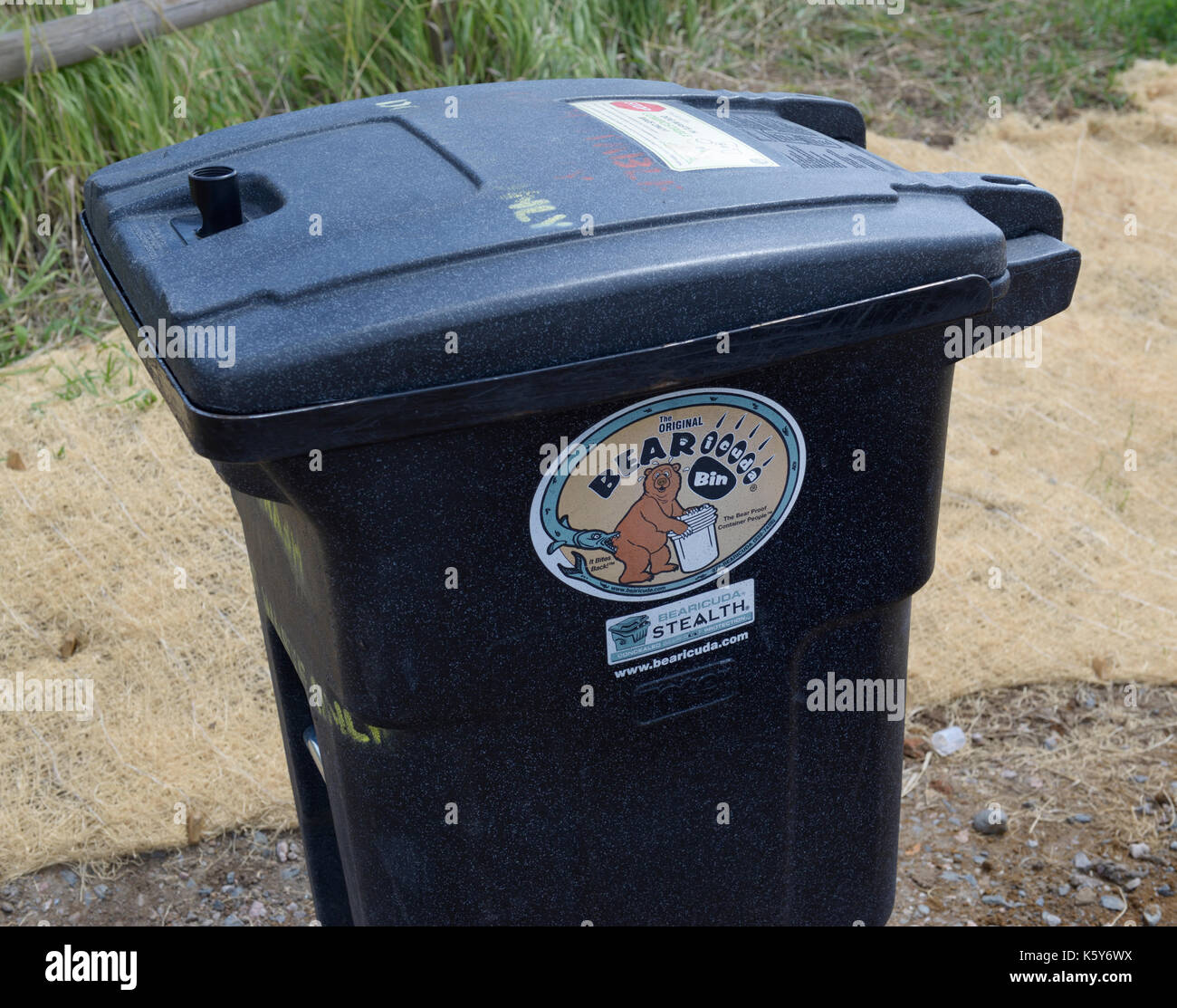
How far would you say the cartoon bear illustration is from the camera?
1.37 meters

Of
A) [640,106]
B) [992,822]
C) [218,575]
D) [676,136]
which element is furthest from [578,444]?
[218,575]

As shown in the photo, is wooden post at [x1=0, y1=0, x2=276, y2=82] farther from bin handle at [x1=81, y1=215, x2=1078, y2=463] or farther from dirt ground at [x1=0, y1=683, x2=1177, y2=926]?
bin handle at [x1=81, y1=215, x2=1078, y2=463]

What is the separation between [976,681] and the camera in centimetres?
271

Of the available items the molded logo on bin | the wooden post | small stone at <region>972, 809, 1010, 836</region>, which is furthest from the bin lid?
the wooden post

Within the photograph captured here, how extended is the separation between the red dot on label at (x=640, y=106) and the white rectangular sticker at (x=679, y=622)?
25.7 inches

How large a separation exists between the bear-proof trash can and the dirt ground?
670mm

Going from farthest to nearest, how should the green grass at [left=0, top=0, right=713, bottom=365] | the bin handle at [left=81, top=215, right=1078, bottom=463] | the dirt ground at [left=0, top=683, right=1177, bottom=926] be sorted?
the green grass at [left=0, top=0, right=713, bottom=365], the dirt ground at [left=0, top=683, right=1177, bottom=926], the bin handle at [left=81, top=215, right=1078, bottom=463]

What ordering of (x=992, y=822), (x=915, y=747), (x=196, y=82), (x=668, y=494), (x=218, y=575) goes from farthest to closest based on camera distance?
1. (x=196, y=82)
2. (x=218, y=575)
3. (x=915, y=747)
4. (x=992, y=822)
5. (x=668, y=494)

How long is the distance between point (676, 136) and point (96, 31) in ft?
10.0

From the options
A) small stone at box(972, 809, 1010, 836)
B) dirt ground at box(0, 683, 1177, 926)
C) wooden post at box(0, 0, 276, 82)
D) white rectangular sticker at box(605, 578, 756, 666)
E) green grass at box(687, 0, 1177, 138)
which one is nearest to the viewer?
white rectangular sticker at box(605, 578, 756, 666)

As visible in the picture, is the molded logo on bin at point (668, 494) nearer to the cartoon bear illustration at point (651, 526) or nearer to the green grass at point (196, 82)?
the cartoon bear illustration at point (651, 526)

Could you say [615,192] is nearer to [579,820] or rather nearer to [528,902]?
[579,820]

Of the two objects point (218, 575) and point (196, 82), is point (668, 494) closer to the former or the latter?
point (218, 575)

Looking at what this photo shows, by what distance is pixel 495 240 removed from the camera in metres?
1.26
